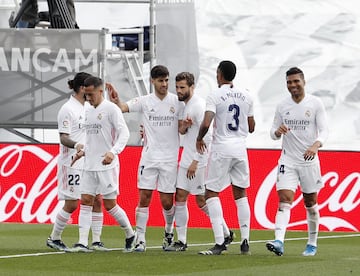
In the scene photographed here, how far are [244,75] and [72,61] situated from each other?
295 inches

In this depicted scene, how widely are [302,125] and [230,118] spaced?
862 millimetres

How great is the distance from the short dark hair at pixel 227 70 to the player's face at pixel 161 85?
0.96 metres

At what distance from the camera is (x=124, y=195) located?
2275 centimetres

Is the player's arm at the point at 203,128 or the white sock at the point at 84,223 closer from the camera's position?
the player's arm at the point at 203,128

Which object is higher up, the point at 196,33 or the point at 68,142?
the point at 196,33

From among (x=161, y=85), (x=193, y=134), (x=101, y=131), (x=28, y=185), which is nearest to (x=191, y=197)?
(x=28, y=185)

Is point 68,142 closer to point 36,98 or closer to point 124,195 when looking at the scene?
point 124,195

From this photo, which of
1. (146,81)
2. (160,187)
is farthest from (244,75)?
(160,187)

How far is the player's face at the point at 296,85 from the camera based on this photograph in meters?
Result: 15.8

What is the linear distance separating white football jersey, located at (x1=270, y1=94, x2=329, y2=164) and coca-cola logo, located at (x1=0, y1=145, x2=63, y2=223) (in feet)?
25.1

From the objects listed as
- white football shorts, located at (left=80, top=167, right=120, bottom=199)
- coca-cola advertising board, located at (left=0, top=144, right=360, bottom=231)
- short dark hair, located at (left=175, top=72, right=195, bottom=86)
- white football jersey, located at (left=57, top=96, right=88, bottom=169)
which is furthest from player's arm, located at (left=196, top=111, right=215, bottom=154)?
coca-cola advertising board, located at (left=0, top=144, right=360, bottom=231)

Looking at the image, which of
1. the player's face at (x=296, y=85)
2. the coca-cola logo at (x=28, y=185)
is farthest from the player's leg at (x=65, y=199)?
the coca-cola logo at (x=28, y=185)

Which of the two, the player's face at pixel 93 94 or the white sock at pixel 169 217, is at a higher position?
the player's face at pixel 93 94

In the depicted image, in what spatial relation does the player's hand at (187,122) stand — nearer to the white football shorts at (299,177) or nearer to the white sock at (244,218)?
the white sock at (244,218)
